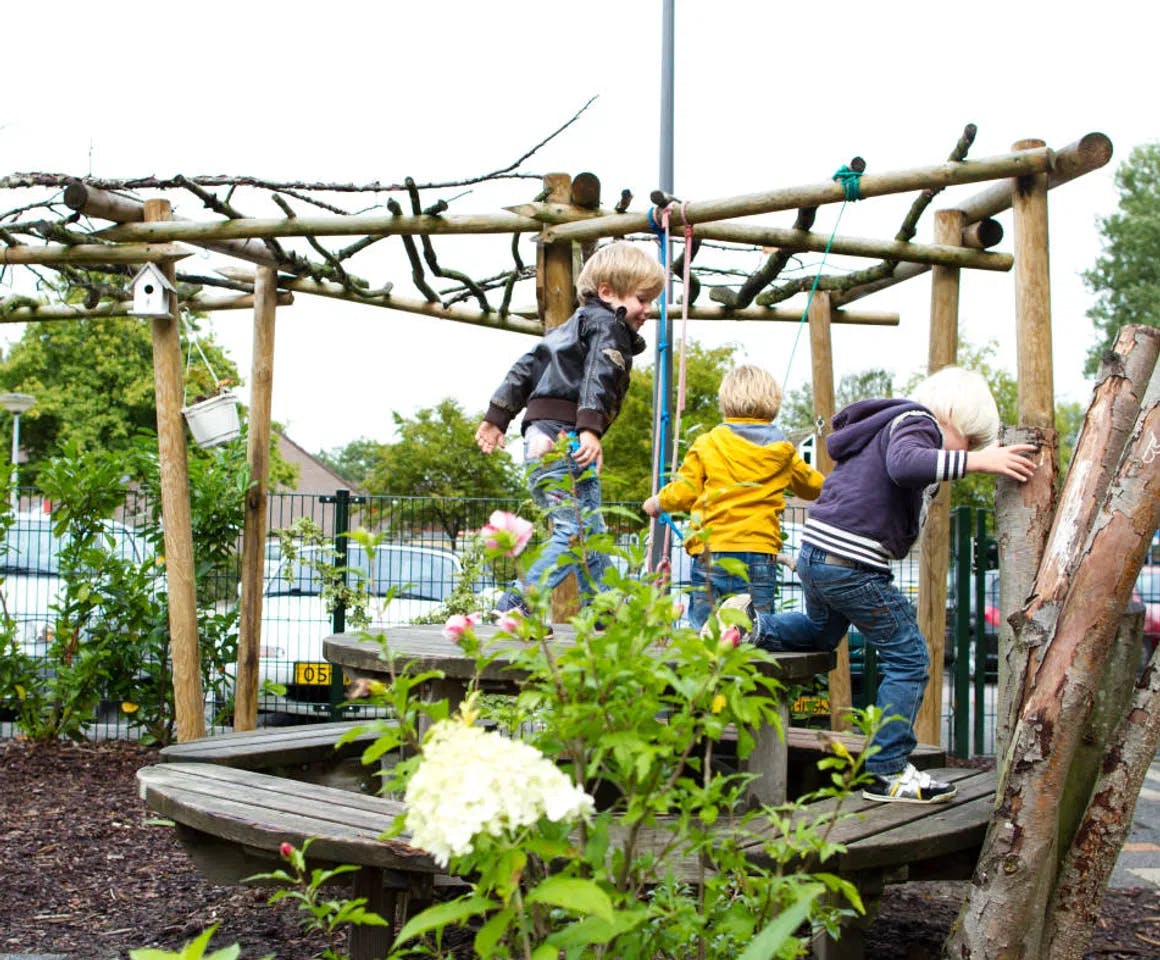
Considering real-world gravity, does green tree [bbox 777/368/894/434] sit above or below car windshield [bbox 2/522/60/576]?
above

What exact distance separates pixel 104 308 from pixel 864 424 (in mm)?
4881

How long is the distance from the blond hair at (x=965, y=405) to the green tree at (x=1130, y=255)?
4025cm

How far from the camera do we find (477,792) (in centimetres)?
137

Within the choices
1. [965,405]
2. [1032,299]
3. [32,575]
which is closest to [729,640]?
[965,405]

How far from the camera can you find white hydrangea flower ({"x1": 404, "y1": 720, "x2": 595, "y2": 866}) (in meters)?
1.37

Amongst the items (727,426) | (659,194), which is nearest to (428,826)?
(727,426)

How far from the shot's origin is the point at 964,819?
3.11 meters

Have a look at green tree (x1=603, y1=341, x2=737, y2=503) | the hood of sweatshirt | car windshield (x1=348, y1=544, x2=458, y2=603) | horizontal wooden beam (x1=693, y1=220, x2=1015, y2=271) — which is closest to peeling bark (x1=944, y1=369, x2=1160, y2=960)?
the hood of sweatshirt

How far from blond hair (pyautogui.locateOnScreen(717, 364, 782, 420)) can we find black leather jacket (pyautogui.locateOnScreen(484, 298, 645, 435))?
1.40 ft

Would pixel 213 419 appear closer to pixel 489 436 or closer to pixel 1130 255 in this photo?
pixel 489 436

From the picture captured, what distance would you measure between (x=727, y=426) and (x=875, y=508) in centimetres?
64

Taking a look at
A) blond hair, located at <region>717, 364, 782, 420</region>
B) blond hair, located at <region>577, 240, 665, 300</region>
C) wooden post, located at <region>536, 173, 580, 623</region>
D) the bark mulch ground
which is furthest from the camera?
wooden post, located at <region>536, 173, 580, 623</region>

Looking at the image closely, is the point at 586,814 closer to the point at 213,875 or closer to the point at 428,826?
the point at 428,826

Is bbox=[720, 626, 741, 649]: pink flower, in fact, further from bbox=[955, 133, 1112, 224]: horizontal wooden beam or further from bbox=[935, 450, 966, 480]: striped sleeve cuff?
bbox=[955, 133, 1112, 224]: horizontal wooden beam
